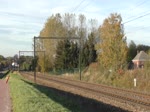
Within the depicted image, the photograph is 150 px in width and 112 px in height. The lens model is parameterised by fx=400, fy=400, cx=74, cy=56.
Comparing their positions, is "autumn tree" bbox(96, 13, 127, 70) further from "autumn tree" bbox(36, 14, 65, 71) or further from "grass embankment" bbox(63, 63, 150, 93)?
"autumn tree" bbox(36, 14, 65, 71)

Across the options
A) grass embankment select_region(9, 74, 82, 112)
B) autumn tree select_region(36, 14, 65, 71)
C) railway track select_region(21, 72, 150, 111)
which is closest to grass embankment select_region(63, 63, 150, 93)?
railway track select_region(21, 72, 150, 111)

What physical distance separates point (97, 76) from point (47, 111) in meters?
41.2

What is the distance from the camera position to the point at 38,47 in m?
112

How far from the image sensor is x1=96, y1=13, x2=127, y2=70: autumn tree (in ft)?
185

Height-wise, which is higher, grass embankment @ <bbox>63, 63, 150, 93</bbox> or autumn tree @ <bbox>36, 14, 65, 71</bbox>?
autumn tree @ <bbox>36, 14, 65, 71</bbox>

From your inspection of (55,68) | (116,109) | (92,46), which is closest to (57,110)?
(116,109)

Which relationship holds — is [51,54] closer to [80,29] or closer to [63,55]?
[63,55]

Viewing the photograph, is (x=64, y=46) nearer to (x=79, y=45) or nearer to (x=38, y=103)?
(x=79, y=45)

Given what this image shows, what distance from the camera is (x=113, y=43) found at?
190 ft

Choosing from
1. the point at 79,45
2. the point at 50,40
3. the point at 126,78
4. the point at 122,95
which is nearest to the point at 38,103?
the point at 122,95

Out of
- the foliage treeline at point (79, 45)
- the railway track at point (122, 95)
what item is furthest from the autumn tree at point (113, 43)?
the railway track at point (122, 95)

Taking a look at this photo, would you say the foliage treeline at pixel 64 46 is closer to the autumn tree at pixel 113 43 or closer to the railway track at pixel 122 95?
the autumn tree at pixel 113 43

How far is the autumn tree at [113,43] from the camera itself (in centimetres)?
5634

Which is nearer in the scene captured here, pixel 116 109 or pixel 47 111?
pixel 47 111
